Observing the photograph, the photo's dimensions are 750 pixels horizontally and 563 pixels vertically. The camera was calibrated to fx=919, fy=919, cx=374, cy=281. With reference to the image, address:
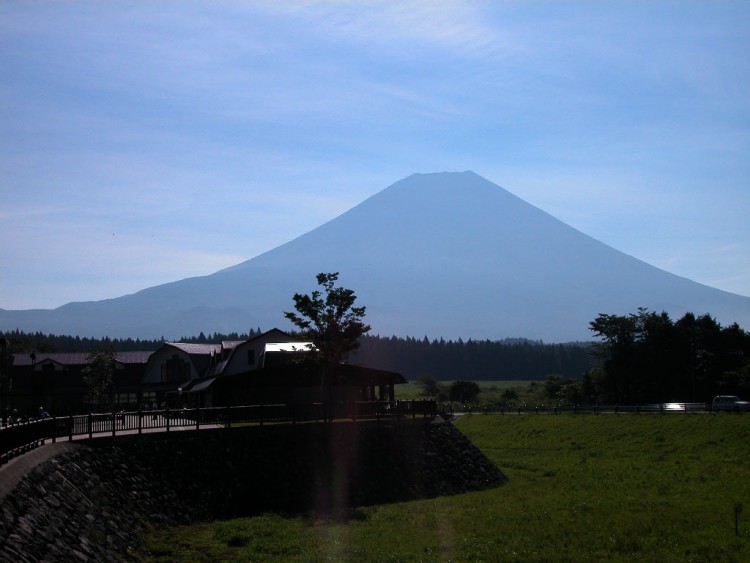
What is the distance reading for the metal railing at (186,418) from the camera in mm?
27031

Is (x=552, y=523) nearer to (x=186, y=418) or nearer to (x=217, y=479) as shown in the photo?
(x=217, y=479)

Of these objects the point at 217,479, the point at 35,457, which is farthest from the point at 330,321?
the point at 35,457

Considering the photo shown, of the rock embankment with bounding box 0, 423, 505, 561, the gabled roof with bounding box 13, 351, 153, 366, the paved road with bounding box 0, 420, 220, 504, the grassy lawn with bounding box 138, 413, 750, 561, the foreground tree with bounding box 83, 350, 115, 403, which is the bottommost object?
the grassy lawn with bounding box 138, 413, 750, 561

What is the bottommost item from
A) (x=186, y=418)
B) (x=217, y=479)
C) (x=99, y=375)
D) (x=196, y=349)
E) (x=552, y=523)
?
(x=552, y=523)

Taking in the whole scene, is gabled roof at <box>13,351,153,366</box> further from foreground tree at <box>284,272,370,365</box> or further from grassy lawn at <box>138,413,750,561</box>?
grassy lawn at <box>138,413,750,561</box>

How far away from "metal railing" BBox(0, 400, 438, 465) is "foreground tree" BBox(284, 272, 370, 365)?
4.90 m

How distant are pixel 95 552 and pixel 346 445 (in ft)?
62.4

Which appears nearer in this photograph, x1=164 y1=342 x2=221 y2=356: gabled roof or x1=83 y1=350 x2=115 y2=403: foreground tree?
x1=83 y1=350 x2=115 y2=403: foreground tree

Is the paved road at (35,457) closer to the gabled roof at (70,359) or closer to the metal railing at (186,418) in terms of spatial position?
the metal railing at (186,418)

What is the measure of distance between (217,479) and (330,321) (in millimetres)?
16168

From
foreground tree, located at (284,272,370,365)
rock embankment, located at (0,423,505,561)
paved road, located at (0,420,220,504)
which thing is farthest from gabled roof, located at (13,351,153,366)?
paved road, located at (0,420,220,504)

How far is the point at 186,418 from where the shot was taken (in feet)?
143

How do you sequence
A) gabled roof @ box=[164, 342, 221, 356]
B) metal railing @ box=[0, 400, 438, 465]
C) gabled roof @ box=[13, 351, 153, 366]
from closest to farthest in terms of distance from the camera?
1. metal railing @ box=[0, 400, 438, 465]
2. gabled roof @ box=[164, 342, 221, 356]
3. gabled roof @ box=[13, 351, 153, 366]

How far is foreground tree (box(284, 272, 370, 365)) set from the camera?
50.6 meters
